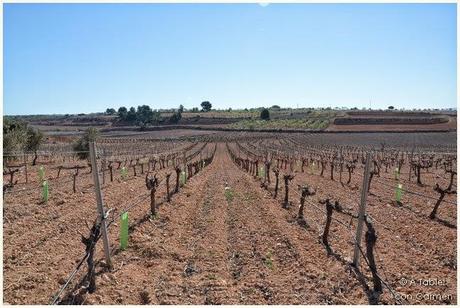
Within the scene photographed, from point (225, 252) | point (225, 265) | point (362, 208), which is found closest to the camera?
point (362, 208)

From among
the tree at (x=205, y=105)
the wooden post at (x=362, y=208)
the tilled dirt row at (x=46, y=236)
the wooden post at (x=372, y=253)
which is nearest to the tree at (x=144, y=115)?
the tree at (x=205, y=105)

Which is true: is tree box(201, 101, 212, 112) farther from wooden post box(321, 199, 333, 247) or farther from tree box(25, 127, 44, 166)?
wooden post box(321, 199, 333, 247)

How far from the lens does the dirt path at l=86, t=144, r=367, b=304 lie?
650cm

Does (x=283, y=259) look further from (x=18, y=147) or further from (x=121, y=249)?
(x=18, y=147)

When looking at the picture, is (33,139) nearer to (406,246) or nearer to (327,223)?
(327,223)

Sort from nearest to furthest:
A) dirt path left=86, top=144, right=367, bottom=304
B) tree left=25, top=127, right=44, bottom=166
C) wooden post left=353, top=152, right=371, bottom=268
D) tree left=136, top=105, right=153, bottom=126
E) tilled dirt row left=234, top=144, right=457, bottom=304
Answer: dirt path left=86, top=144, right=367, bottom=304 → tilled dirt row left=234, top=144, right=457, bottom=304 → wooden post left=353, top=152, right=371, bottom=268 → tree left=25, top=127, right=44, bottom=166 → tree left=136, top=105, right=153, bottom=126

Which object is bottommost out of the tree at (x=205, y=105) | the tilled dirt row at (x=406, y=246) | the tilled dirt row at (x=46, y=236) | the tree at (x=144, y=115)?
the tilled dirt row at (x=406, y=246)

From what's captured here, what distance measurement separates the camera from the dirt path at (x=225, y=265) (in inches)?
256

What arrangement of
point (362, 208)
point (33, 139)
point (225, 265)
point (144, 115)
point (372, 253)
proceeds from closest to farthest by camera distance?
point (372, 253) → point (362, 208) → point (225, 265) → point (33, 139) → point (144, 115)

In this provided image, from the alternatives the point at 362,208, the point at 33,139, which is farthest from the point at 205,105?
the point at 362,208

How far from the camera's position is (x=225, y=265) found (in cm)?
788

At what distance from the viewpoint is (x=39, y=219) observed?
11281mm

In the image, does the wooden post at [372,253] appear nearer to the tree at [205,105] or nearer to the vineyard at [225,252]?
the vineyard at [225,252]

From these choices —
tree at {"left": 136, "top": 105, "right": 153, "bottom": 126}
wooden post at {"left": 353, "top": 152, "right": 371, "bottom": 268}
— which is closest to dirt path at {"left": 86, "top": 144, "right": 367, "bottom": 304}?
wooden post at {"left": 353, "top": 152, "right": 371, "bottom": 268}
